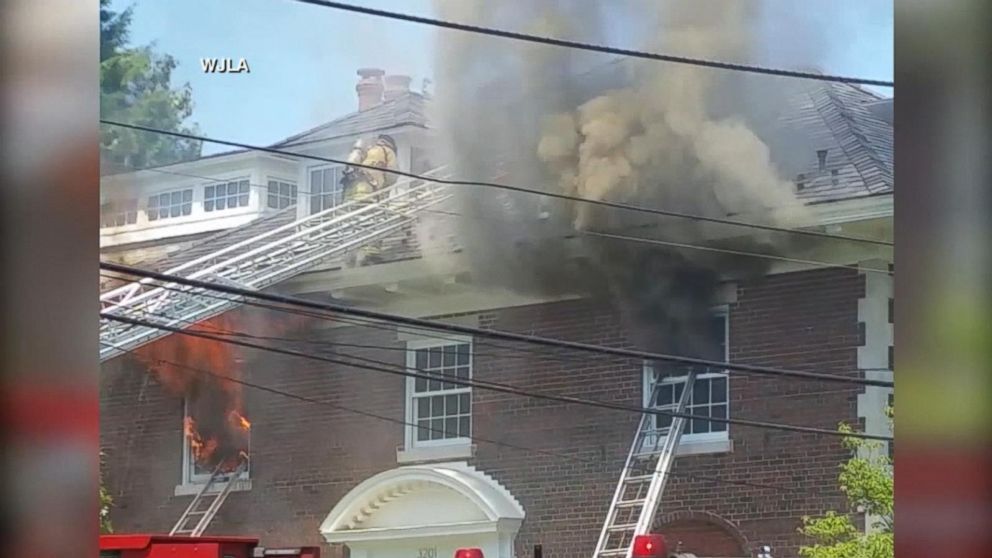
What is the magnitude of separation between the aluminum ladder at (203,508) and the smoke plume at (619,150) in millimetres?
853

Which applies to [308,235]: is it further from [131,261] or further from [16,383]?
[16,383]

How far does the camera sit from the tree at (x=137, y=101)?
7.80 feet

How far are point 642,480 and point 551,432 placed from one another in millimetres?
233

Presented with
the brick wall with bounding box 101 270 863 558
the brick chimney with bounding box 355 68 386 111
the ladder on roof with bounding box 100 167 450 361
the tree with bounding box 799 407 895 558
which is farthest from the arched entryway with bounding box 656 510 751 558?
the brick chimney with bounding box 355 68 386 111

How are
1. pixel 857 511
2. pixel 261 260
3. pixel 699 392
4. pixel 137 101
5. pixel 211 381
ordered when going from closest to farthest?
pixel 857 511 → pixel 699 392 → pixel 137 101 → pixel 261 260 → pixel 211 381

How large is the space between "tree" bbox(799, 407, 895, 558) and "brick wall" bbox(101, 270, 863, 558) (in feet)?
0.09

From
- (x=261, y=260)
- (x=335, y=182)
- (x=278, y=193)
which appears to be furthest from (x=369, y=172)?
(x=261, y=260)

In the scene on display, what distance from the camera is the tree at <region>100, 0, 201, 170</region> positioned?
238cm

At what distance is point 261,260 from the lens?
2604mm

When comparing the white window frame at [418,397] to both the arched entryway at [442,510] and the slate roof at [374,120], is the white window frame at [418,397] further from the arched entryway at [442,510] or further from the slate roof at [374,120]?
the slate roof at [374,120]

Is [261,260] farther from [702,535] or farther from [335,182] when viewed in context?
[702,535]

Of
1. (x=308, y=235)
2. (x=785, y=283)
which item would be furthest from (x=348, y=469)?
(x=785, y=283)

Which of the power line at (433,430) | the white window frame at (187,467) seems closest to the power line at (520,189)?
the power line at (433,430)

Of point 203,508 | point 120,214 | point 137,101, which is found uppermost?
point 137,101
